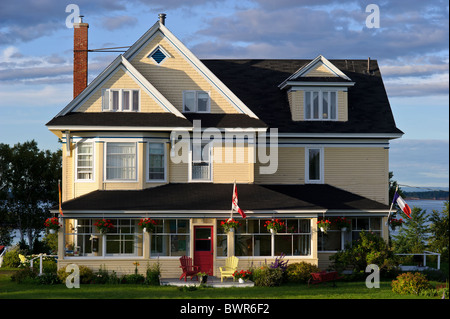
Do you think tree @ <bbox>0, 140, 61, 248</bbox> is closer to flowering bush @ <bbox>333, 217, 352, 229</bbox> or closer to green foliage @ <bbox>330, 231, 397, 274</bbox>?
flowering bush @ <bbox>333, 217, 352, 229</bbox>

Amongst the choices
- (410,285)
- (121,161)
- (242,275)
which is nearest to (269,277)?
(242,275)

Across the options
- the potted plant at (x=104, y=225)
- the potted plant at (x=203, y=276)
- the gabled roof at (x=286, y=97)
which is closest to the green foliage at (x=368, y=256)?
the potted plant at (x=203, y=276)

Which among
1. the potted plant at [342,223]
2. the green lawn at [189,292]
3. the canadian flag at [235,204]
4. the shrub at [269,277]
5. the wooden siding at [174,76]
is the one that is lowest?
the green lawn at [189,292]

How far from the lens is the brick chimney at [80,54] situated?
117ft

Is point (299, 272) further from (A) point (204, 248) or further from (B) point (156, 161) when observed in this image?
(B) point (156, 161)

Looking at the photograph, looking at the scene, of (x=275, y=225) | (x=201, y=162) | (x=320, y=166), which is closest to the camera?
(x=275, y=225)

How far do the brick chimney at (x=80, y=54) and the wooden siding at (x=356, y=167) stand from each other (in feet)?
43.9

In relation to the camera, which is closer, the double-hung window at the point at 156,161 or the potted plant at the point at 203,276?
the potted plant at the point at 203,276

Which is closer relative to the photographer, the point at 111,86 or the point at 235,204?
the point at 235,204

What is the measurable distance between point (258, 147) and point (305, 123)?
9.75ft

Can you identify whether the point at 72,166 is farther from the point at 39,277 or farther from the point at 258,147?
the point at 258,147

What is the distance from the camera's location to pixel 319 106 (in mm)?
35750

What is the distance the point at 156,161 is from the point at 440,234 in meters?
20.0

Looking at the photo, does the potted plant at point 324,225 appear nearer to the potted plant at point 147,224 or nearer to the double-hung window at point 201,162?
the double-hung window at point 201,162
